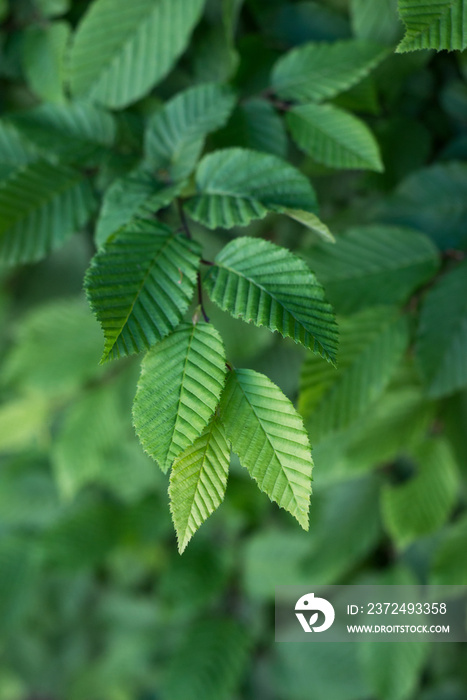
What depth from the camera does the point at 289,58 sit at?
732 mm

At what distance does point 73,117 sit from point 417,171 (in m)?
0.50

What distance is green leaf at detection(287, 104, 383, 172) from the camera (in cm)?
66

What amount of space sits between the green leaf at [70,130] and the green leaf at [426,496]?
0.71 metres

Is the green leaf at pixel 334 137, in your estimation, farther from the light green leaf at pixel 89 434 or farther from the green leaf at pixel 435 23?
the light green leaf at pixel 89 434

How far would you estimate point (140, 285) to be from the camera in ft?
1.45

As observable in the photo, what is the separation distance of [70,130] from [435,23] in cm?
46

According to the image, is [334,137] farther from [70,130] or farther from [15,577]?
[15,577]

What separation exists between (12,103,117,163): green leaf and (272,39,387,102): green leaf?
0.24 metres

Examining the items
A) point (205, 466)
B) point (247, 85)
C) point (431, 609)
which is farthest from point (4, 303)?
point (431, 609)

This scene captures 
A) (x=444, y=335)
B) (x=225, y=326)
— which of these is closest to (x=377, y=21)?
(x=444, y=335)

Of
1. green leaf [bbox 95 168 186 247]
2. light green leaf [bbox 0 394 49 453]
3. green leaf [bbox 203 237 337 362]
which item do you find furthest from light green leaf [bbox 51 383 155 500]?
green leaf [bbox 203 237 337 362]

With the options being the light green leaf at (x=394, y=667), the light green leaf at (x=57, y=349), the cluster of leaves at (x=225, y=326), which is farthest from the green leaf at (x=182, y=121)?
the light green leaf at (x=394, y=667)

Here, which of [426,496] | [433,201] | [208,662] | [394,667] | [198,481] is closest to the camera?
[198,481]

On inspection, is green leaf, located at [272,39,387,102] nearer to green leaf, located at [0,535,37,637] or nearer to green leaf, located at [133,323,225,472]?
green leaf, located at [133,323,225,472]
